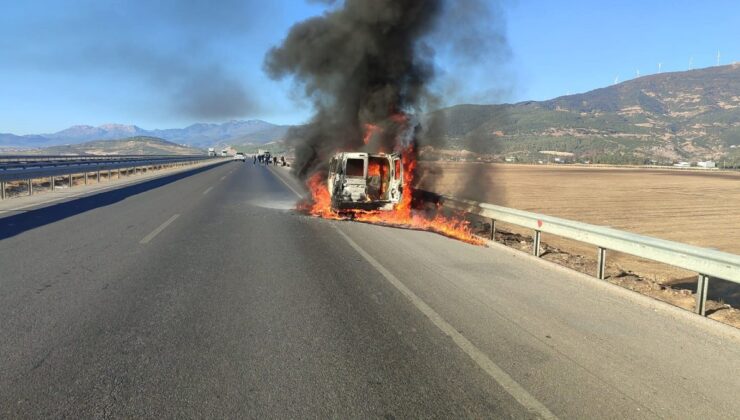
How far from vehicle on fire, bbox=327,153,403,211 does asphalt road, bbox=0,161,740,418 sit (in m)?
4.43

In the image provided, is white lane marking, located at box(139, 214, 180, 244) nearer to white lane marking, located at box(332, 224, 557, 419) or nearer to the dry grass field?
white lane marking, located at box(332, 224, 557, 419)

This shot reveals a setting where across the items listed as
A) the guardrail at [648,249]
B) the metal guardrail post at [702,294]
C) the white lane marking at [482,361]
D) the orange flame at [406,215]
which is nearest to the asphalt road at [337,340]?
the white lane marking at [482,361]

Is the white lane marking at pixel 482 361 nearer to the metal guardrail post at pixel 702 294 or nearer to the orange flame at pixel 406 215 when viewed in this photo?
the metal guardrail post at pixel 702 294

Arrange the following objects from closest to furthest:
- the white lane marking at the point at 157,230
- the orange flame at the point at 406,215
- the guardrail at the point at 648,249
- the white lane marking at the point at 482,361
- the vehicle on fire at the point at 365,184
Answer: the white lane marking at the point at 482,361 → the guardrail at the point at 648,249 → the white lane marking at the point at 157,230 → the orange flame at the point at 406,215 → the vehicle on fire at the point at 365,184

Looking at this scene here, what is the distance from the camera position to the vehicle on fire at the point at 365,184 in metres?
12.5

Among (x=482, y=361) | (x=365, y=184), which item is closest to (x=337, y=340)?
(x=482, y=361)

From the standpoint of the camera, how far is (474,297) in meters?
5.82

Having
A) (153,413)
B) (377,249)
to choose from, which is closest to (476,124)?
(377,249)

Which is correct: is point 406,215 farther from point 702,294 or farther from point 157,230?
point 702,294

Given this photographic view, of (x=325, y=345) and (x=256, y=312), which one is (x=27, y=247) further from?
(x=325, y=345)

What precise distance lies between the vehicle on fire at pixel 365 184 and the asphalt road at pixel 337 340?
4.43 metres

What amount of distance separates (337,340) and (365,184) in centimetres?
858

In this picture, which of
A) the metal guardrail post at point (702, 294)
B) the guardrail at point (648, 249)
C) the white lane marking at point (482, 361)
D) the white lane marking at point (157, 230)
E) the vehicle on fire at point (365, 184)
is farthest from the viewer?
the vehicle on fire at point (365, 184)

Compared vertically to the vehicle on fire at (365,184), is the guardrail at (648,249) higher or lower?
lower
